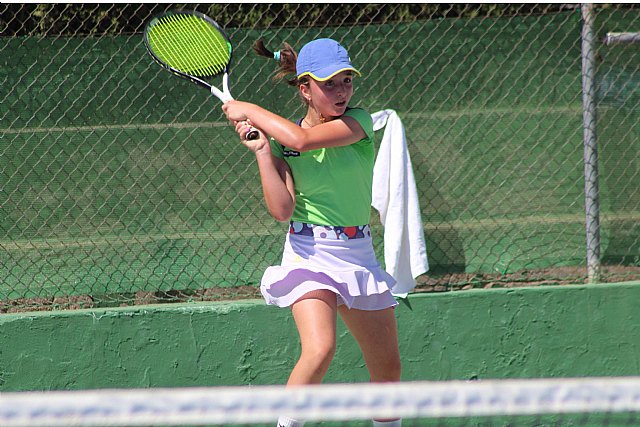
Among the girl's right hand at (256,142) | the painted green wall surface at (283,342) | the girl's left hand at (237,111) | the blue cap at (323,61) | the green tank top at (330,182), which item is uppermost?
the blue cap at (323,61)

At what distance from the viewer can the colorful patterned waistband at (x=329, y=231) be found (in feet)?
9.91

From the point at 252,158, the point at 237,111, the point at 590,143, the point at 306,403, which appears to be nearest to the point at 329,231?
the point at 237,111

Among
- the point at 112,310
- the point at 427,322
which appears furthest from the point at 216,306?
the point at 427,322

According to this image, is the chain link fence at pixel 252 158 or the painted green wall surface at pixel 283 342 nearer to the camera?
the painted green wall surface at pixel 283 342

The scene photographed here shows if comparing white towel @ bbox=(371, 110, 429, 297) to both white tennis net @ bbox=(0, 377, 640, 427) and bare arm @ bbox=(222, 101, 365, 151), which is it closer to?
bare arm @ bbox=(222, 101, 365, 151)

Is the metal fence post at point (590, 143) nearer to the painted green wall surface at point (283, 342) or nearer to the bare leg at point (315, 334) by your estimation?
the painted green wall surface at point (283, 342)

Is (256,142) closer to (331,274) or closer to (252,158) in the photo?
(331,274)

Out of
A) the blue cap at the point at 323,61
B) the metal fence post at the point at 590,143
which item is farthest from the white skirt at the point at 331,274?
the metal fence post at the point at 590,143

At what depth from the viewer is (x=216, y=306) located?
3.95 metres

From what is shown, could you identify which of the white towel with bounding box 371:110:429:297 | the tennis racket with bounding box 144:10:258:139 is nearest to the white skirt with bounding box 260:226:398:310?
the tennis racket with bounding box 144:10:258:139

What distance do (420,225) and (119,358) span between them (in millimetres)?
1540

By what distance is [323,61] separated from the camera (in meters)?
2.98

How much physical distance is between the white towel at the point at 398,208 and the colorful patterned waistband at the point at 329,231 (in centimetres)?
102

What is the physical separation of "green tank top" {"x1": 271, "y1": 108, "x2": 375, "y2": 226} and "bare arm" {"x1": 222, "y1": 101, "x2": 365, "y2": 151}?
69mm
